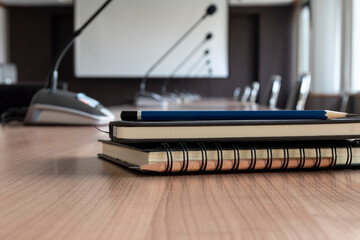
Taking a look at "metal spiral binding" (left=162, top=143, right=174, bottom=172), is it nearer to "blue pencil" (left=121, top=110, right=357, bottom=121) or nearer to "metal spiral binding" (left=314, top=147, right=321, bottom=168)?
"blue pencil" (left=121, top=110, right=357, bottom=121)

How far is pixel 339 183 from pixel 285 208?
14cm

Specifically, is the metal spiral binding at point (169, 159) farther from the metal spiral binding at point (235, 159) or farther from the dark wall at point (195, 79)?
the dark wall at point (195, 79)

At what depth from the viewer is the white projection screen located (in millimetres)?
11000

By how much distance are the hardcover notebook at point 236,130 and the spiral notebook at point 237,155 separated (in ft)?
0.04

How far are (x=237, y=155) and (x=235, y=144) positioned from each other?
0.07ft

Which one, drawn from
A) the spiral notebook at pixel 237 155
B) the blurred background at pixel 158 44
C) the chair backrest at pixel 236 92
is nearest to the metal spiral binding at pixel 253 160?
the spiral notebook at pixel 237 155

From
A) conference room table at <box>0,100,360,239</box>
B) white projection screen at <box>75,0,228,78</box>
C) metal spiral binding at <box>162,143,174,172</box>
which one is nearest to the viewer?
conference room table at <box>0,100,360,239</box>

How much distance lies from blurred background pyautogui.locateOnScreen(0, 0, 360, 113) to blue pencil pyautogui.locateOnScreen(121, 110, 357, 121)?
10019 millimetres

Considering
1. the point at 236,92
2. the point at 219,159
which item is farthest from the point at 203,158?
the point at 236,92

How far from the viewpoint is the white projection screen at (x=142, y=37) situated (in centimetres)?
1100

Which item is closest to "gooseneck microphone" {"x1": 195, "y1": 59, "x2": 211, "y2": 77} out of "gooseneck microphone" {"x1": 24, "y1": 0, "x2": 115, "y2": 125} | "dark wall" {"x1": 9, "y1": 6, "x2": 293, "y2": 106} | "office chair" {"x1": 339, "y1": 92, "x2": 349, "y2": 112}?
"dark wall" {"x1": 9, "y1": 6, "x2": 293, "y2": 106}

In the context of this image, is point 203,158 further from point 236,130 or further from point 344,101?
point 344,101

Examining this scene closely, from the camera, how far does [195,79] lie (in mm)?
11320

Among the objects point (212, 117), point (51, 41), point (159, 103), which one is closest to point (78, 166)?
point (212, 117)
